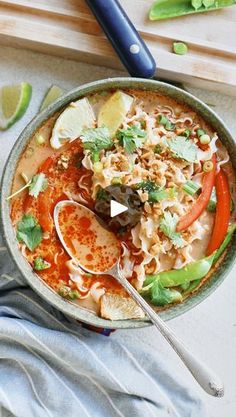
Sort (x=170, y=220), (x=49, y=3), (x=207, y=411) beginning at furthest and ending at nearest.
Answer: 1. (x=207, y=411)
2. (x=49, y=3)
3. (x=170, y=220)

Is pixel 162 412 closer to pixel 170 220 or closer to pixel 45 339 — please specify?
pixel 45 339

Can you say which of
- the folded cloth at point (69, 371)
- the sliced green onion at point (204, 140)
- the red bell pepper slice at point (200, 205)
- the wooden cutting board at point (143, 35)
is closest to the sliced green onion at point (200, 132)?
the sliced green onion at point (204, 140)

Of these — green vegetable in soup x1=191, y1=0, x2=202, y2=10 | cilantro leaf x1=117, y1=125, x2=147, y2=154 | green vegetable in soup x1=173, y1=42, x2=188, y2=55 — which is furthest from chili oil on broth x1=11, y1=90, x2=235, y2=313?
green vegetable in soup x1=191, y1=0, x2=202, y2=10

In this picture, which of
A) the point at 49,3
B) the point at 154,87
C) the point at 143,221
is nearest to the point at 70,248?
the point at 143,221

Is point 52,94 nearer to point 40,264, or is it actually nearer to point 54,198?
point 54,198

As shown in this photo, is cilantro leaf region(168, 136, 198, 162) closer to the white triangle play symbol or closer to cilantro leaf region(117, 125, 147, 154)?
cilantro leaf region(117, 125, 147, 154)

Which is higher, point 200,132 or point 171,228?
point 200,132

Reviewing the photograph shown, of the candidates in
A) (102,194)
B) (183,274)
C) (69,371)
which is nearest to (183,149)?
(102,194)
